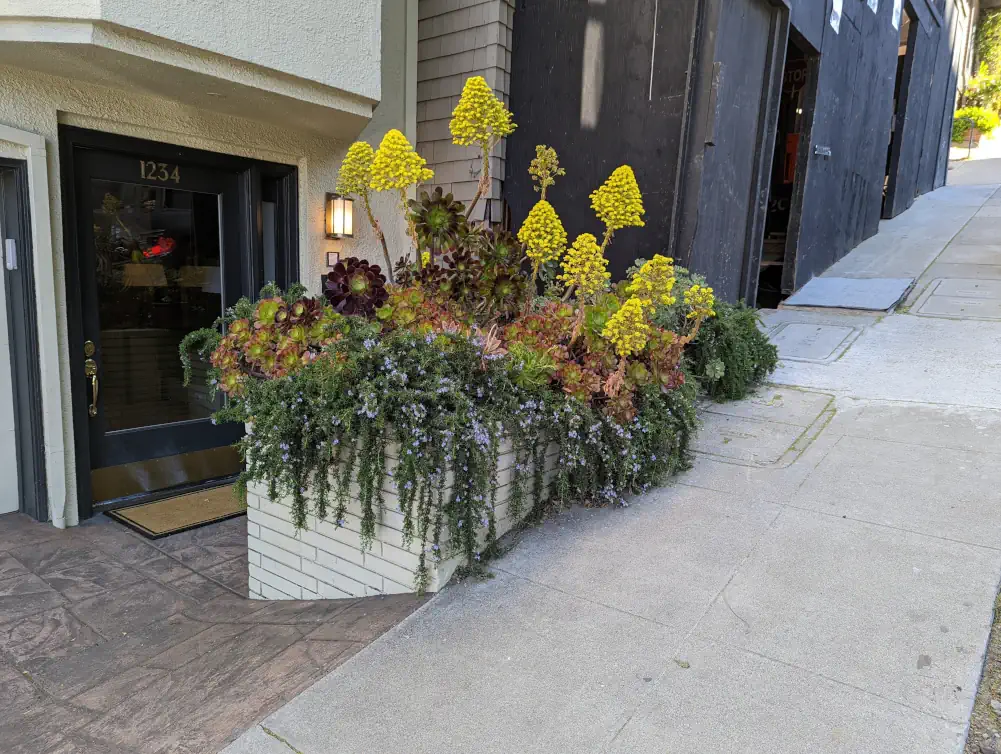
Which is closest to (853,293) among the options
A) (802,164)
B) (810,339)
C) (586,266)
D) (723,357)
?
(802,164)

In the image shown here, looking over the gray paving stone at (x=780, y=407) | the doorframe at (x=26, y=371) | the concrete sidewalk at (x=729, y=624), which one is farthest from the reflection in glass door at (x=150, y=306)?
the gray paving stone at (x=780, y=407)

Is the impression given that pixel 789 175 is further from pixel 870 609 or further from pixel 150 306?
pixel 870 609

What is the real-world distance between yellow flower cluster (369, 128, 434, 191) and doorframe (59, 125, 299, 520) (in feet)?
6.76

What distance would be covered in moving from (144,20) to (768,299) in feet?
23.0

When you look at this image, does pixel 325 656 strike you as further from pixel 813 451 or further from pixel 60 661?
pixel 813 451

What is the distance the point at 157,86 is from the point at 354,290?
6.23 feet

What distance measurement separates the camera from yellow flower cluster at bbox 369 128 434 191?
3.04 m

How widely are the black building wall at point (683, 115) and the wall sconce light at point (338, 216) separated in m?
1.85

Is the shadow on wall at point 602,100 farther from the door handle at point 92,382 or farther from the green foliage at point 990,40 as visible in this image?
the green foliage at point 990,40

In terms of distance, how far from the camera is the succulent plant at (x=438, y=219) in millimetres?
3113

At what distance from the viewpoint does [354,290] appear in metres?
3.03

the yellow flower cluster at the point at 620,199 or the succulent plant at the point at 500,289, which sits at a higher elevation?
the yellow flower cluster at the point at 620,199

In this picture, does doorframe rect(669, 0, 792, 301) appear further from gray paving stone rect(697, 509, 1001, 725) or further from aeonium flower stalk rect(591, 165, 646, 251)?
gray paving stone rect(697, 509, 1001, 725)

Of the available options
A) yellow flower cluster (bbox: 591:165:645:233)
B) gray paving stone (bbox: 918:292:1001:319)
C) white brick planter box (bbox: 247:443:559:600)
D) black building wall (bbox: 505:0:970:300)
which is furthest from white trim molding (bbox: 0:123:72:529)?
gray paving stone (bbox: 918:292:1001:319)
